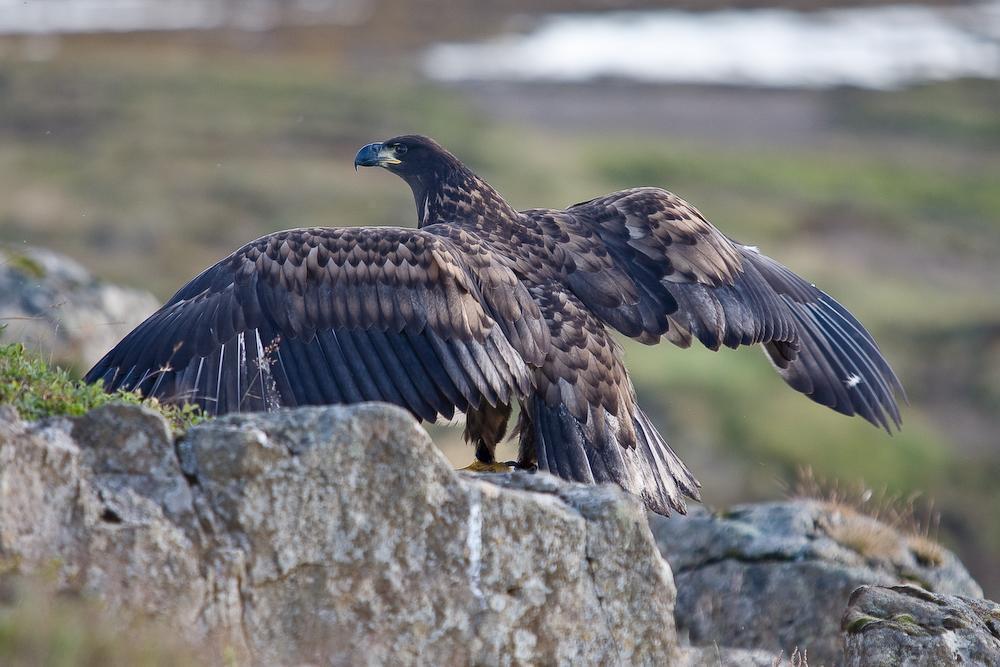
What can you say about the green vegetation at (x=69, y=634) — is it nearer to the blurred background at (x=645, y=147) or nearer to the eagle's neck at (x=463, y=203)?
the eagle's neck at (x=463, y=203)

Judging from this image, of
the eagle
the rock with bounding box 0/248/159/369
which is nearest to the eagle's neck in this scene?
the eagle

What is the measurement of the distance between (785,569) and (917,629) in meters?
1.92

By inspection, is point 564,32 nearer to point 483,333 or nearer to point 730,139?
point 730,139

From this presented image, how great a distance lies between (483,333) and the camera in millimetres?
6762

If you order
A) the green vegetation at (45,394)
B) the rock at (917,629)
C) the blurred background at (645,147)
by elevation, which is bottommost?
the rock at (917,629)

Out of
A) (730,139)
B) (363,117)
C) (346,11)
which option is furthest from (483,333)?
(346,11)

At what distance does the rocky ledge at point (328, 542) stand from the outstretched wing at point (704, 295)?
2306mm

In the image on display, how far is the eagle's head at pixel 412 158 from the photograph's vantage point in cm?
848

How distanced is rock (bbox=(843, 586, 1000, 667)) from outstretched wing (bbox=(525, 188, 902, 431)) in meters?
1.84

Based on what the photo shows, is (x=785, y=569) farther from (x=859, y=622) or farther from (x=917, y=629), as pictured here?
(x=917, y=629)

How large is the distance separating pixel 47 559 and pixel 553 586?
73.2 inches

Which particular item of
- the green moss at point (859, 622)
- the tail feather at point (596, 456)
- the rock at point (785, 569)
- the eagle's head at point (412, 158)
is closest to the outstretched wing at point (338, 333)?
the tail feather at point (596, 456)

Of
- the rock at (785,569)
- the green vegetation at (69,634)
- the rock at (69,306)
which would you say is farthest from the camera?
the rock at (69,306)

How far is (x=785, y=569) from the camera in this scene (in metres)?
7.95
